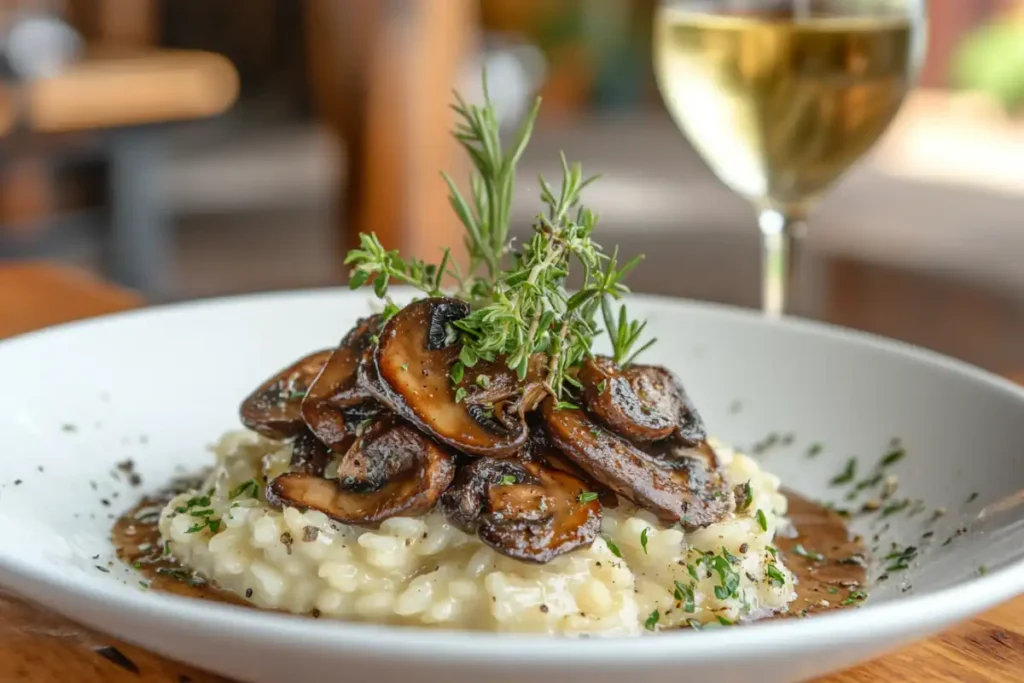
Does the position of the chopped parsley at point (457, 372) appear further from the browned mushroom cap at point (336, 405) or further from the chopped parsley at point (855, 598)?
the chopped parsley at point (855, 598)

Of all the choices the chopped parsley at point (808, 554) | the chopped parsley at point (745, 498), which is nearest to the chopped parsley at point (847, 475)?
the chopped parsley at point (808, 554)

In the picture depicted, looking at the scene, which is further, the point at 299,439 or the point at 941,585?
the point at 299,439

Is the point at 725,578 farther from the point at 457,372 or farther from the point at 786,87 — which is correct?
the point at 786,87

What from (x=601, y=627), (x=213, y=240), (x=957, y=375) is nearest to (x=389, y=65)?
(x=957, y=375)

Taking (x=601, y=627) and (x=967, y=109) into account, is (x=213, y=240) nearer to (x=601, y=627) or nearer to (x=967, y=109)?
(x=967, y=109)

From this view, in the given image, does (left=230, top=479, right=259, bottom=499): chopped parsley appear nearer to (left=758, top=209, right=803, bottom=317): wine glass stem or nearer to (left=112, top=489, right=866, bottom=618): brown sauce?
(left=112, top=489, right=866, bottom=618): brown sauce

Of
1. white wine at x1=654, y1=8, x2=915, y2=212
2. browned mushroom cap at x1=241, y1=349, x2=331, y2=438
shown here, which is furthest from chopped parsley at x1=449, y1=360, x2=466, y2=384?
white wine at x1=654, y1=8, x2=915, y2=212

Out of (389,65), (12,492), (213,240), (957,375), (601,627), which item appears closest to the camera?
(601,627)
